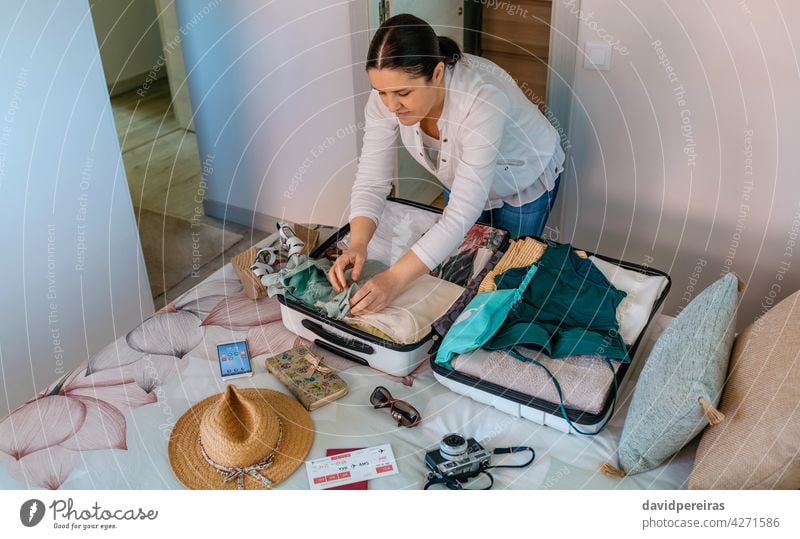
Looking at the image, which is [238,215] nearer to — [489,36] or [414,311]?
[489,36]

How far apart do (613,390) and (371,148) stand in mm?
798

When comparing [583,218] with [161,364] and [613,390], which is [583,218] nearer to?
[613,390]

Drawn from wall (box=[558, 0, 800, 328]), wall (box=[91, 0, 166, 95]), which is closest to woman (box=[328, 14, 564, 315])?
wall (box=[558, 0, 800, 328])

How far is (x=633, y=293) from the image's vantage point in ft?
4.89

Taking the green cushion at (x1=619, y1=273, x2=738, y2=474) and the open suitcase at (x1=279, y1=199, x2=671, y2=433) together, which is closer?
the green cushion at (x1=619, y1=273, x2=738, y2=474)

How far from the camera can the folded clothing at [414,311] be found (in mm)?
→ 1436

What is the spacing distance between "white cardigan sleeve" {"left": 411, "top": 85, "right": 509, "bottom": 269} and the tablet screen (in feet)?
1.38

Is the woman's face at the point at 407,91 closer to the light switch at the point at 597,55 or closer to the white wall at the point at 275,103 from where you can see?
the light switch at the point at 597,55

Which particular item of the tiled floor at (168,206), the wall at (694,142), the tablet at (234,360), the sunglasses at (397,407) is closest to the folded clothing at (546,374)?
the sunglasses at (397,407)

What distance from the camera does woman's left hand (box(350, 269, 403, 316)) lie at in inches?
57.4

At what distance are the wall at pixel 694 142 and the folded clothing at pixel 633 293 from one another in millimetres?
604

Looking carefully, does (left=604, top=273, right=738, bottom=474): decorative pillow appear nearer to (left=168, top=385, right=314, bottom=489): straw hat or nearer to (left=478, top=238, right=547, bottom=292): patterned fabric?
(left=478, top=238, right=547, bottom=292): patterned fabric

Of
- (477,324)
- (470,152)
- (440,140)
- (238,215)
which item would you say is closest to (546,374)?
(477,324)

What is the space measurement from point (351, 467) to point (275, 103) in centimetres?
182
